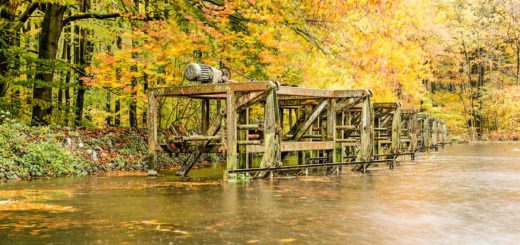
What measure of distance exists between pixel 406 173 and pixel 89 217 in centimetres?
1066

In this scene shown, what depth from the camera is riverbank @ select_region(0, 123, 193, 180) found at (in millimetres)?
14703

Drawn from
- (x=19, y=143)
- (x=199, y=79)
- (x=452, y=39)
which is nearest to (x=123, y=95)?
(x=19, y=143)

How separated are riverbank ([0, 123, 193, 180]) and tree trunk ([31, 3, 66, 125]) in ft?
4.90

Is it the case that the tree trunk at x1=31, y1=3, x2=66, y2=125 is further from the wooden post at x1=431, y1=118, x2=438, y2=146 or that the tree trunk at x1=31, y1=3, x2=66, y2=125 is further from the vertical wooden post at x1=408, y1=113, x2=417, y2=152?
the wooden post at x1=431, y1=118, x2=438, y2=146

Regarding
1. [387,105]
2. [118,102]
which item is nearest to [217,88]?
[387,105]

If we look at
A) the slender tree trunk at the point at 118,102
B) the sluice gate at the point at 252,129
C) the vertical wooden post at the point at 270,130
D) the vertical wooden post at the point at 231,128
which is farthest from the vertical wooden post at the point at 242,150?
the slender tree trunk at the point at 118,102

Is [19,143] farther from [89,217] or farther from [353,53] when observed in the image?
[353,53]

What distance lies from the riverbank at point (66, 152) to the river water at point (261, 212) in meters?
1.32

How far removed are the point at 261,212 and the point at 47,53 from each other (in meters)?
12.8

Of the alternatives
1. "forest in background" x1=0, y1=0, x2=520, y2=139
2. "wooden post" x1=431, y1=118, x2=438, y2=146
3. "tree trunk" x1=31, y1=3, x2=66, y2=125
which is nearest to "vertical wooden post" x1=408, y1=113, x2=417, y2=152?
"forest in background" x1=0, y1=0, x2=520, y2=139

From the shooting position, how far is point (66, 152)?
1587 centimetres

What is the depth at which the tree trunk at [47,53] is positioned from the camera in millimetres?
18500

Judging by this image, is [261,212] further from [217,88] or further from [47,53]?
[47,53]

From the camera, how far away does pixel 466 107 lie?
198 feet
